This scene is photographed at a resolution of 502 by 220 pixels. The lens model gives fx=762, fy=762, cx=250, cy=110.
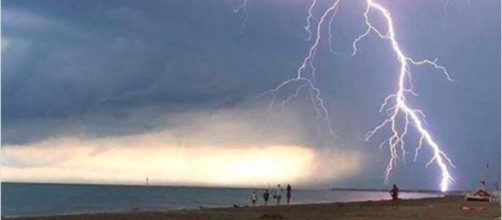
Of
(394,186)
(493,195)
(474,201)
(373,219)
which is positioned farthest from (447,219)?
(493,195)

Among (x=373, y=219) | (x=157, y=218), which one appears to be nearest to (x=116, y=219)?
(x=157, y=218)

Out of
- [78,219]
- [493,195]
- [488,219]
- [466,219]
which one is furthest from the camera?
[493,195]

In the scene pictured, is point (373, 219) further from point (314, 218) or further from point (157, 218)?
point (157, 218)

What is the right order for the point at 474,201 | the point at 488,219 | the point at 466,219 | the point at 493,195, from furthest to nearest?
1. the point at 493,195
2. the point at 474,201
3. the point at 466,219
4. the point at 488,219

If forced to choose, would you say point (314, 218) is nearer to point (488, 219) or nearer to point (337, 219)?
point (337, 219)

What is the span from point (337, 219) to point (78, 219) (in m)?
9.60

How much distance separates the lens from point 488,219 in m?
25.0

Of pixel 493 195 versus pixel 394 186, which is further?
pixel 493 195

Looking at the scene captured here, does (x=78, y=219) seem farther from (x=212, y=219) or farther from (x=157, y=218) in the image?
(x=212, y=219)

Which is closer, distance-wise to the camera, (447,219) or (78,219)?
(447,219)

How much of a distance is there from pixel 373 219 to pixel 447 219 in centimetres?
256

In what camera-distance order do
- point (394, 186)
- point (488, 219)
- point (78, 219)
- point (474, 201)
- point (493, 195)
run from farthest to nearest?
point (493, 195)
point (474, 201)
point (394, 186)
point (78, 219)
point (488, 219)

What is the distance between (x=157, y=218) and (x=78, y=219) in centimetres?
314

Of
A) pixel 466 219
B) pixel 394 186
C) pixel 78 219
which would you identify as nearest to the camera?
pixel 466 219
